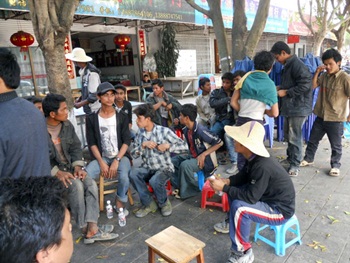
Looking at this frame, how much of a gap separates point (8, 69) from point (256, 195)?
1940 mm

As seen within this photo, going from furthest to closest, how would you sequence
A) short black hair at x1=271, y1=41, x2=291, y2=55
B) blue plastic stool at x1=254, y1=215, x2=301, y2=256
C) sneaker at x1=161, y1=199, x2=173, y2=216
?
short black hair at x1=271, y1=41, x2=291, y2=55 < sneaker at x1=161, y1=199, x2=173, y2=216 < blue plastic stool at x1=254, y1=215, x2=301, y2=256

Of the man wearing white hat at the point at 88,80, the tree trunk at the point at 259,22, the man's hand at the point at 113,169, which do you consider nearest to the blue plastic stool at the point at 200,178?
the man's hand at the point at 113,169

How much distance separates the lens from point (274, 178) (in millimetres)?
2266

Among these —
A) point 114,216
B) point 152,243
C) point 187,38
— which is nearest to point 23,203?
point 152,243

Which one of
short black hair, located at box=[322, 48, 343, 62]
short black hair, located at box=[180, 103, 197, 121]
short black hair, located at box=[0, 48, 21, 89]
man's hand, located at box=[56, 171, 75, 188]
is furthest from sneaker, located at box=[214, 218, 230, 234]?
short black hair, located at box=[322, 48, 343, 62]

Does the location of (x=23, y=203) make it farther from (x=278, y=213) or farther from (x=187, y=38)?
(x=187, y=38)

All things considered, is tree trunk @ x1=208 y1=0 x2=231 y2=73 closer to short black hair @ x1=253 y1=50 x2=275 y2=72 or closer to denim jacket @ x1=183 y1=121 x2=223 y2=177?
short black hair @ x1=253 y1=50 x2=275 y2=72

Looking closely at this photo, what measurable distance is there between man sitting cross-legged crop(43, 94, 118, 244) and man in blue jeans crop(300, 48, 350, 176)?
3358mm

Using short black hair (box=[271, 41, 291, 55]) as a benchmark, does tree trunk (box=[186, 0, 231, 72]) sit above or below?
above

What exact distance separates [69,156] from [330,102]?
3627 mm

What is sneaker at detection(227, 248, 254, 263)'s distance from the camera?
233cm

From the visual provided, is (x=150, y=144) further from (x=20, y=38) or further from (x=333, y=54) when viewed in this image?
(x=20, y=38)

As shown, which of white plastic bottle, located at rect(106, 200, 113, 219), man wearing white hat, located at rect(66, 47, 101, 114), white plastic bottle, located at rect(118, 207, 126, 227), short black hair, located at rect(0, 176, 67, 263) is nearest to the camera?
short black hair, located at rect(0, 176, 67, 263)

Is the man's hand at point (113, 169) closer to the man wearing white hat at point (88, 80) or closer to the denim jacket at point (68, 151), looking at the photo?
the denim jacket at point (68, 151)
